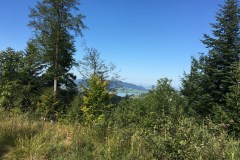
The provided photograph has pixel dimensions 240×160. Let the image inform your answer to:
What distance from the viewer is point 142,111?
40.4 ft

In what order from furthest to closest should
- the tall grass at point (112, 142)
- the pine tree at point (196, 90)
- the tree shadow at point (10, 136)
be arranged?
the pine tree at point (196, 90) < the tree shadow at point (10, 136) < the tall grass at point (112, 142)

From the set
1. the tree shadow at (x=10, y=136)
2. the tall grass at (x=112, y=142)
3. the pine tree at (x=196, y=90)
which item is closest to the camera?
the tall grass at (x=112, y=142)

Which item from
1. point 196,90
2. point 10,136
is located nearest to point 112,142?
point 10,136

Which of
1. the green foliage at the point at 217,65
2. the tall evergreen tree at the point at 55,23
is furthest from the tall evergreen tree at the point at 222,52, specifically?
the tall evergreen tree at the point at 55,23

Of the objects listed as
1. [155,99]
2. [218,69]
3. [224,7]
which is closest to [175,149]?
[155,99]

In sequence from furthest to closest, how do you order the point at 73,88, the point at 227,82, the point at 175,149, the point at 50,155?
the point at 73,88 < the point at 227,82 < the point at 50,155 < the point at 175,149

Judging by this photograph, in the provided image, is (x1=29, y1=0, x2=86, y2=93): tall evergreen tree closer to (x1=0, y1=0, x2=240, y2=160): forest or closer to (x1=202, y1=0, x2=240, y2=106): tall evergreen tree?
(x1=0, y1=0, x2=240, y2=160): forest

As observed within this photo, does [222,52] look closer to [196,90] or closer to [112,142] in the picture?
[196,90]

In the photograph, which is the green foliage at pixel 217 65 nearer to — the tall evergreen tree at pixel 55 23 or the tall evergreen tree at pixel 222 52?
the tall evergreen tree at pixel 222 52

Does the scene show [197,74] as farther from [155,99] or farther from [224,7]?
[155,99]

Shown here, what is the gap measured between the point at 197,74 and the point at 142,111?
8.86 meters

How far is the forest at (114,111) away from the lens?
150 inches

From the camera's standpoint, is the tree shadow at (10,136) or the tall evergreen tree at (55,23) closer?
the tree shadow at (10,136)

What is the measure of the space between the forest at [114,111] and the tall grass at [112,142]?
0.01m
